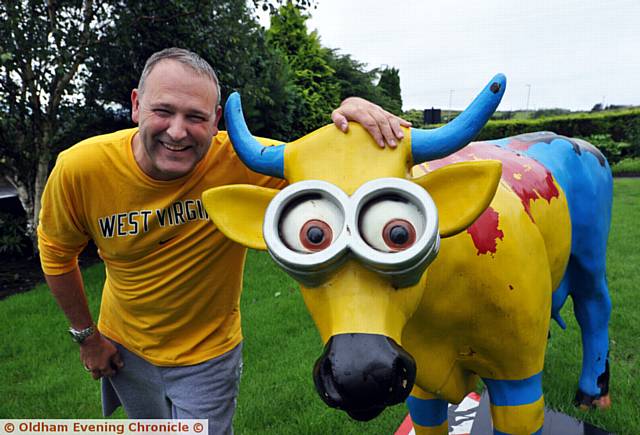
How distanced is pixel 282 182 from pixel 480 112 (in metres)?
0.84

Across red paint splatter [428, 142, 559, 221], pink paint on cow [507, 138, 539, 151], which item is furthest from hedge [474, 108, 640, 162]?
red paint splatter [428, 142, 559, 221]

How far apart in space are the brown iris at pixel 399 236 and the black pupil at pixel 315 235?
157mm

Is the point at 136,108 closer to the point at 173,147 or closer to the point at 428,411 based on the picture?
the point at 173,147

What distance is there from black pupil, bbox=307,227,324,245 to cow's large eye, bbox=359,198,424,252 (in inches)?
4.0

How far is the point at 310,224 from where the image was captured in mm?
1273

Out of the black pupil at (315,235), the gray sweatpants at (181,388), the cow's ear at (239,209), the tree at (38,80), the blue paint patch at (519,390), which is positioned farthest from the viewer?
the tree at (38,80)

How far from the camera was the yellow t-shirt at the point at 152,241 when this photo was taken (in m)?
1.92

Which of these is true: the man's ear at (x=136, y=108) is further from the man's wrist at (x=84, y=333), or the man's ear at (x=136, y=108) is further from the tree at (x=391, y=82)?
the tree at (x=391, y=82)

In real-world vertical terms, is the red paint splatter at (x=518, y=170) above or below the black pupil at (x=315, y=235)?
above

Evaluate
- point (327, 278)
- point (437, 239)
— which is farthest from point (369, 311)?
point (437, 239)

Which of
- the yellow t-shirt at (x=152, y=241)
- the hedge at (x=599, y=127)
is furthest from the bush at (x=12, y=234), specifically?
the hedge at (x=599, y=127)

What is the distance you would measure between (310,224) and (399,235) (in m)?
0.22

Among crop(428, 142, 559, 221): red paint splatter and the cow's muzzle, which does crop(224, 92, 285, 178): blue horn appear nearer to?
the cow's muzzle

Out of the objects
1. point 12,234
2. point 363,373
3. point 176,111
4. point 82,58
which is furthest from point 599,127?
point 363,373
